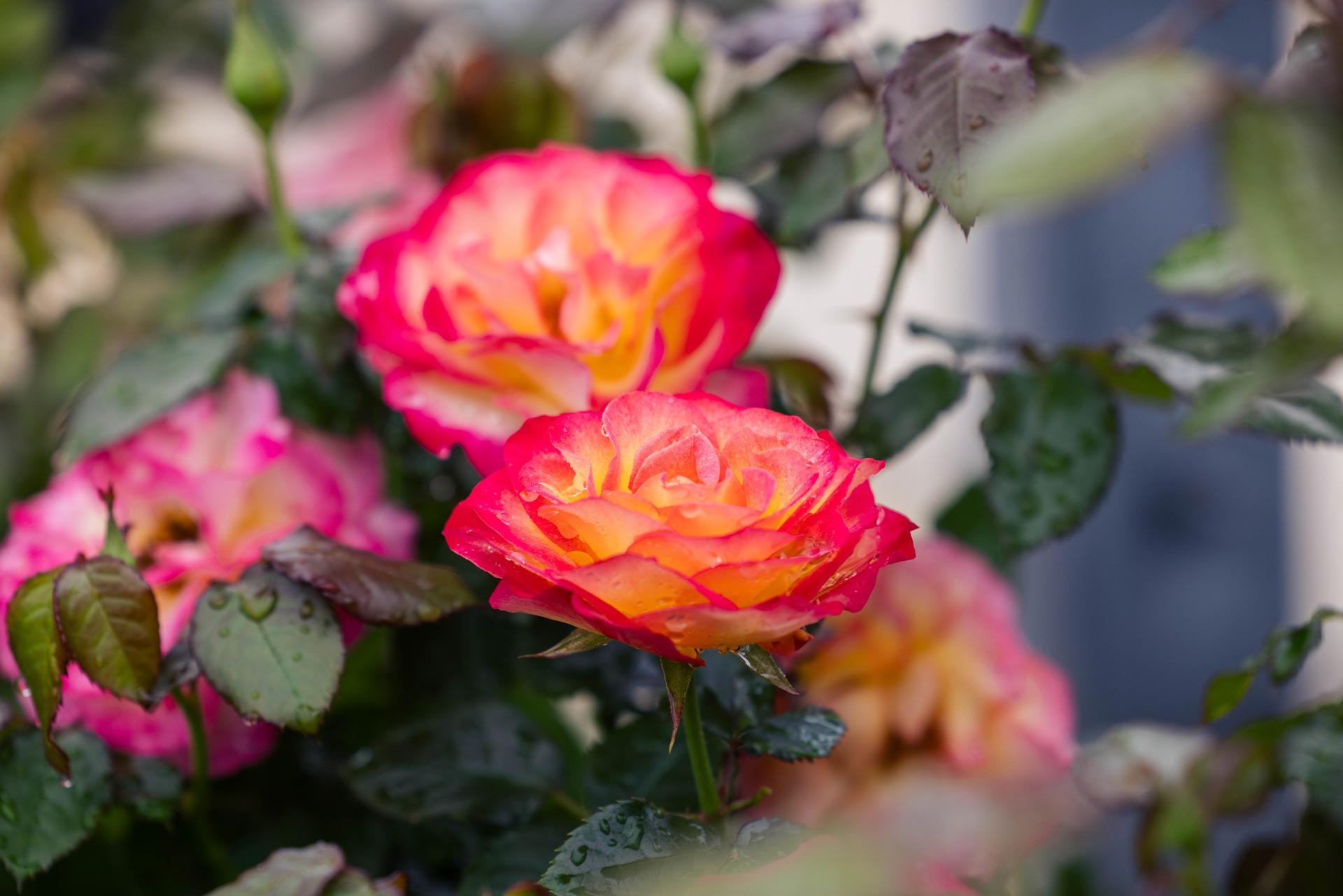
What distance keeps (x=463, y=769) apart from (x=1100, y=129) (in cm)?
26

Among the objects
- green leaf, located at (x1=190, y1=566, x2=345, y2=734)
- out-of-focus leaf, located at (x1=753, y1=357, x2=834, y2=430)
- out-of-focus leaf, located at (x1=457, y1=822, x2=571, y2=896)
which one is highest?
out-of-focus leaf, located at (x1=753, y1=357, x2=834, y2=430)

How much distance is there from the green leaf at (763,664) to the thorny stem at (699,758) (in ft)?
0.08

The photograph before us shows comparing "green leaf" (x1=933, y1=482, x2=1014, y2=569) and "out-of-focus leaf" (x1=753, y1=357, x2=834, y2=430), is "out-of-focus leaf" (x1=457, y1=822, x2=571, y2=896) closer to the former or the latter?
"out-of-focus leaf" (x1=753, y1=357, x2=834, y2=430)

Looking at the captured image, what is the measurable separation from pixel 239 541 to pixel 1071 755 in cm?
28

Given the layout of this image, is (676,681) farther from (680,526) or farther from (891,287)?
(891,287)

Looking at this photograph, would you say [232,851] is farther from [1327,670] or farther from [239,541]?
[1327,670]

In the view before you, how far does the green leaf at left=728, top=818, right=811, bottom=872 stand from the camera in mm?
260

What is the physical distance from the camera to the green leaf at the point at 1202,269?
0.32m

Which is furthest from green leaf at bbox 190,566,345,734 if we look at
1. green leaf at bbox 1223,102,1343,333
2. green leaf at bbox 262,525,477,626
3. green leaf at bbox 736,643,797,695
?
green leaf at bbox 1223,102,1343,333

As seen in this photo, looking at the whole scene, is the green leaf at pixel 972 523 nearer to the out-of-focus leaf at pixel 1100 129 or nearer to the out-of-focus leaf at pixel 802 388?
the out-of-focus leaf at pixel 802 388

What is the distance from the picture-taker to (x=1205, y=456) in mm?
959

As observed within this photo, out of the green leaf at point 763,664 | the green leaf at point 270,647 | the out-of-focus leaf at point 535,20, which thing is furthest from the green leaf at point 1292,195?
the out-of-focus leaf at point 535,20

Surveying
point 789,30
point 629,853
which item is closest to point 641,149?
point 789,30

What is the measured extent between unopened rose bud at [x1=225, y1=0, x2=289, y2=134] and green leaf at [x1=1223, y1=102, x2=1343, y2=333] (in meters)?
0.31
